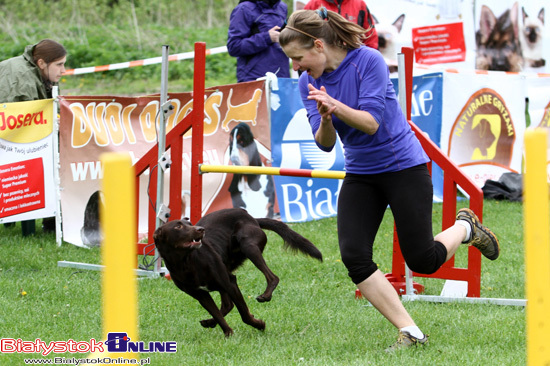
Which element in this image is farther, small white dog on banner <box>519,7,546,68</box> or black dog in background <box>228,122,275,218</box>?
small white dog on banner <box>519,7,546,68</box>

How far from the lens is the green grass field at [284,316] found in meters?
3.98

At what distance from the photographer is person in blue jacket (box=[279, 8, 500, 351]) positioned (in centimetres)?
373

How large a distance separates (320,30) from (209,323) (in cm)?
201

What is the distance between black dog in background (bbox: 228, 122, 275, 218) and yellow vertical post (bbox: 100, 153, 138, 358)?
6.17 m

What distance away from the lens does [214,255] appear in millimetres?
4488

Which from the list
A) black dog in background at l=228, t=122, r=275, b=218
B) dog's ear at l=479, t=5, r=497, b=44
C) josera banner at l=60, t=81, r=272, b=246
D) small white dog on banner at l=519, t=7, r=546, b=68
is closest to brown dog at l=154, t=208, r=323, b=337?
josera banner at l=60, t=81, r=272, b=246

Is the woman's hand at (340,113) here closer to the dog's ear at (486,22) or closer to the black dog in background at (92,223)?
the black dog in background at (92,223)

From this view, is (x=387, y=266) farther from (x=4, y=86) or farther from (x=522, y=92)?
(x=522, y=92)

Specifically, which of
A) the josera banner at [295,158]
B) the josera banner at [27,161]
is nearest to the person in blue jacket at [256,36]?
the josera banner at [295,158]

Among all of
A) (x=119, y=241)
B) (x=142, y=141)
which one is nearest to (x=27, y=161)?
(x=142, y=141)

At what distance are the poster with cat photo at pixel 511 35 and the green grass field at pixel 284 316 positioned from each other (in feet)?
21.5

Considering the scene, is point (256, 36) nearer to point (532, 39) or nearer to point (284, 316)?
point (284, 316)

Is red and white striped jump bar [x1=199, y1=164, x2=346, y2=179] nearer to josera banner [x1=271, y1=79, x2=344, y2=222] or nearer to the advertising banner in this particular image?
josera banner [x1=271, y1=79, x2=344, y2=222]

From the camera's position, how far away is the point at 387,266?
6.27 m
